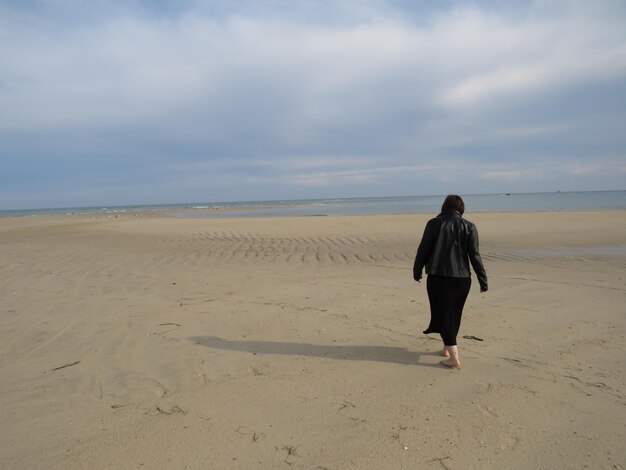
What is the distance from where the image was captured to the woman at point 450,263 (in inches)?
154

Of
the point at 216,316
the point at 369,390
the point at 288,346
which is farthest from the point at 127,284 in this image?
the point at 369,390

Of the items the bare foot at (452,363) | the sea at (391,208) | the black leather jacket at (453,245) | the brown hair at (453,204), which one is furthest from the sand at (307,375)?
the sea at (391,208)

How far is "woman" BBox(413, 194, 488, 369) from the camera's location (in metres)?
3.91

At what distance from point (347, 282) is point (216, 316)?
3017mm

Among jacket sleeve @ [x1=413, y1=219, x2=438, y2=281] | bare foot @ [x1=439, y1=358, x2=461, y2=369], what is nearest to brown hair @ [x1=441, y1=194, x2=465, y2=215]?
jacket sleeve @ [x1=413, y1=219, x2=438, y2=281]

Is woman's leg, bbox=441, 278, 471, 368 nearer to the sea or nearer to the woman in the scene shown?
the woman

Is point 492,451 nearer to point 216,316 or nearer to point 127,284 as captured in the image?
point 216,316

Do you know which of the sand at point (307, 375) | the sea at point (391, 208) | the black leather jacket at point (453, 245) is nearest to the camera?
the sand at point (307, 375)

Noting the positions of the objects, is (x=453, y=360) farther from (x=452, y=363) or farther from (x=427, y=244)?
(x=427, y=244)

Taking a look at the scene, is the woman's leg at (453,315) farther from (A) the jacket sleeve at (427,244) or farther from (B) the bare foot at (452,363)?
(A) the jacket sleeve at (427,244)

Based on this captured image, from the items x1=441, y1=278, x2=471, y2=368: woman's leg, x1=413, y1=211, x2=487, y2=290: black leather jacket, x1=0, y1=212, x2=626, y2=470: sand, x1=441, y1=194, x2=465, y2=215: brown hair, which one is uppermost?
x1=441, y1=194, x2=465, y2=215: brown hair

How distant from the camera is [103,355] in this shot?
4500 mm

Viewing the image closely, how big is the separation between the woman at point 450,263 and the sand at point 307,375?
0.42 m

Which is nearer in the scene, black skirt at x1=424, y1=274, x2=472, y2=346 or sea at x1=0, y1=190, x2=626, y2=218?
black skirt at x1=424, y1=274, x2=472, y2=346
